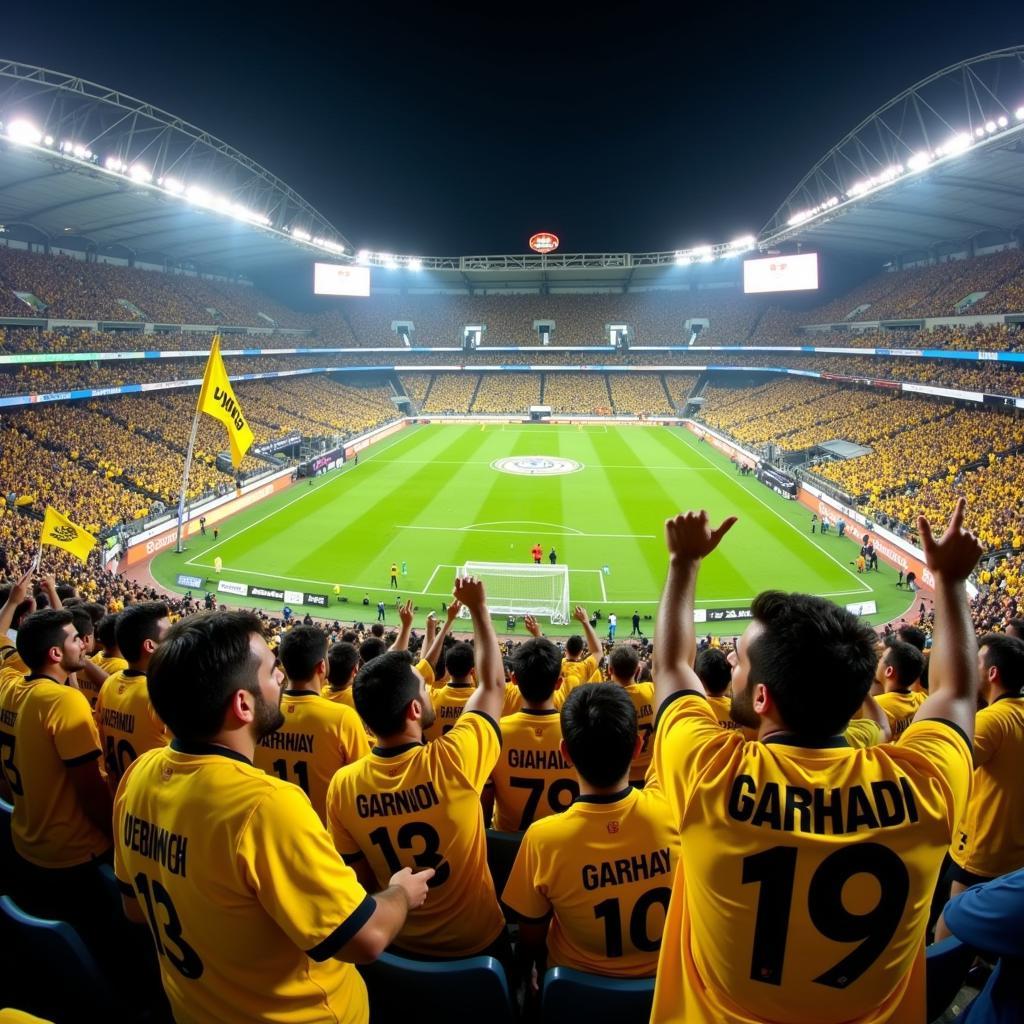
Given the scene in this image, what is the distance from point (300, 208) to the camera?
2290 inches

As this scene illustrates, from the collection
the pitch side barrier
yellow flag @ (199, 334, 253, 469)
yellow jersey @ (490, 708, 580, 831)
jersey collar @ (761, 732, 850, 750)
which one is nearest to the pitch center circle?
the pitch side barrier

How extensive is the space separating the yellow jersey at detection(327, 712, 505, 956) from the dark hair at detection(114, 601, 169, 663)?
2472 millimetres

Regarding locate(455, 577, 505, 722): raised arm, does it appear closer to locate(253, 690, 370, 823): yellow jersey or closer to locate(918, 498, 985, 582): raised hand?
locate(253, 690, 370, 823): yellow jersey

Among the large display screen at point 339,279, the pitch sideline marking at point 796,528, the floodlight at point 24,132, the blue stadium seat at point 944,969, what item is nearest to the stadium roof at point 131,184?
the floodlight at point 24,132

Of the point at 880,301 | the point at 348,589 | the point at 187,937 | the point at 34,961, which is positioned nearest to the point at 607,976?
the point at 187,937

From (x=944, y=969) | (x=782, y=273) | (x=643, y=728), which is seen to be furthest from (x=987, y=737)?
(x=782, y=273)

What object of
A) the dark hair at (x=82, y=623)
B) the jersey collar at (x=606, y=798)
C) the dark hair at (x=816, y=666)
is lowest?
the dark hair at (x=82, y=623)

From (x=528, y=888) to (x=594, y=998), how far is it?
0.50 metres

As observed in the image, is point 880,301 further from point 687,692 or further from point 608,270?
point 687,692

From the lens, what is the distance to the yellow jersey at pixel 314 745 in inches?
185

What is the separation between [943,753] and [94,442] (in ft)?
134

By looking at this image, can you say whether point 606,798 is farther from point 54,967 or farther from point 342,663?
point 342,663

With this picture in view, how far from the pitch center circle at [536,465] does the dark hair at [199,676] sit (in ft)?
142

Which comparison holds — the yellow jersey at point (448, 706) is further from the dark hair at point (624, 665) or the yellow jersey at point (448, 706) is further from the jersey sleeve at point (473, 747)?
the jersey sleeve at point (473, 747)
